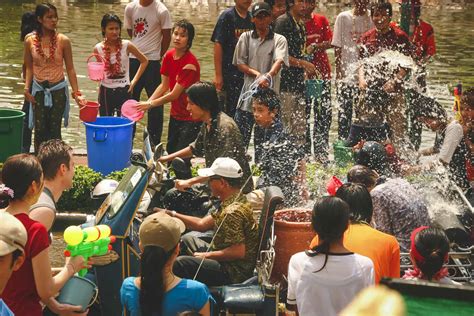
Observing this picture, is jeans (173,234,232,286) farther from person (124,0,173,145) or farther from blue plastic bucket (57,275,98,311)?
person (124,0,173,145)

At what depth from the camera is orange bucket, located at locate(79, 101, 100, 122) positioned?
33.8 ft

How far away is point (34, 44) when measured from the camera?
10289 mm

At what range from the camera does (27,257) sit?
4.81 m

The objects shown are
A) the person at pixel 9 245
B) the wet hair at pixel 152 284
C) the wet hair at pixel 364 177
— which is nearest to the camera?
the person at pixel 9 245

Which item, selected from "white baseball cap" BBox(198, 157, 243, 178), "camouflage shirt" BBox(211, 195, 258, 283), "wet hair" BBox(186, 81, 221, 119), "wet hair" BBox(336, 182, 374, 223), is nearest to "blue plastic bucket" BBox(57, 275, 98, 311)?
"camouflage shirt" BBox(211, 195, 258, 283)

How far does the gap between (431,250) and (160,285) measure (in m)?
1.56

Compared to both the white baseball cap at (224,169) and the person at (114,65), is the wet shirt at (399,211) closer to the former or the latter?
the white baseball cap at (224,169)

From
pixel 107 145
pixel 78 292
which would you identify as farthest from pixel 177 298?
pixel 107 145

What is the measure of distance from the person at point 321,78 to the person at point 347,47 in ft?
0.53

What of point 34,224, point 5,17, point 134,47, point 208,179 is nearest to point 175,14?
point 5,17

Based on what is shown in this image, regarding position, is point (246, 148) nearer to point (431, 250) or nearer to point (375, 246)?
point (375, 246)

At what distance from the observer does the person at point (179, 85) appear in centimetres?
974

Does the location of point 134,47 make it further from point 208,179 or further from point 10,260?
point 10,260

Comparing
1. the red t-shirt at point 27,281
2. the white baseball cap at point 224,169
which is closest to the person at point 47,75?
the white baseball cap at point 224,169
